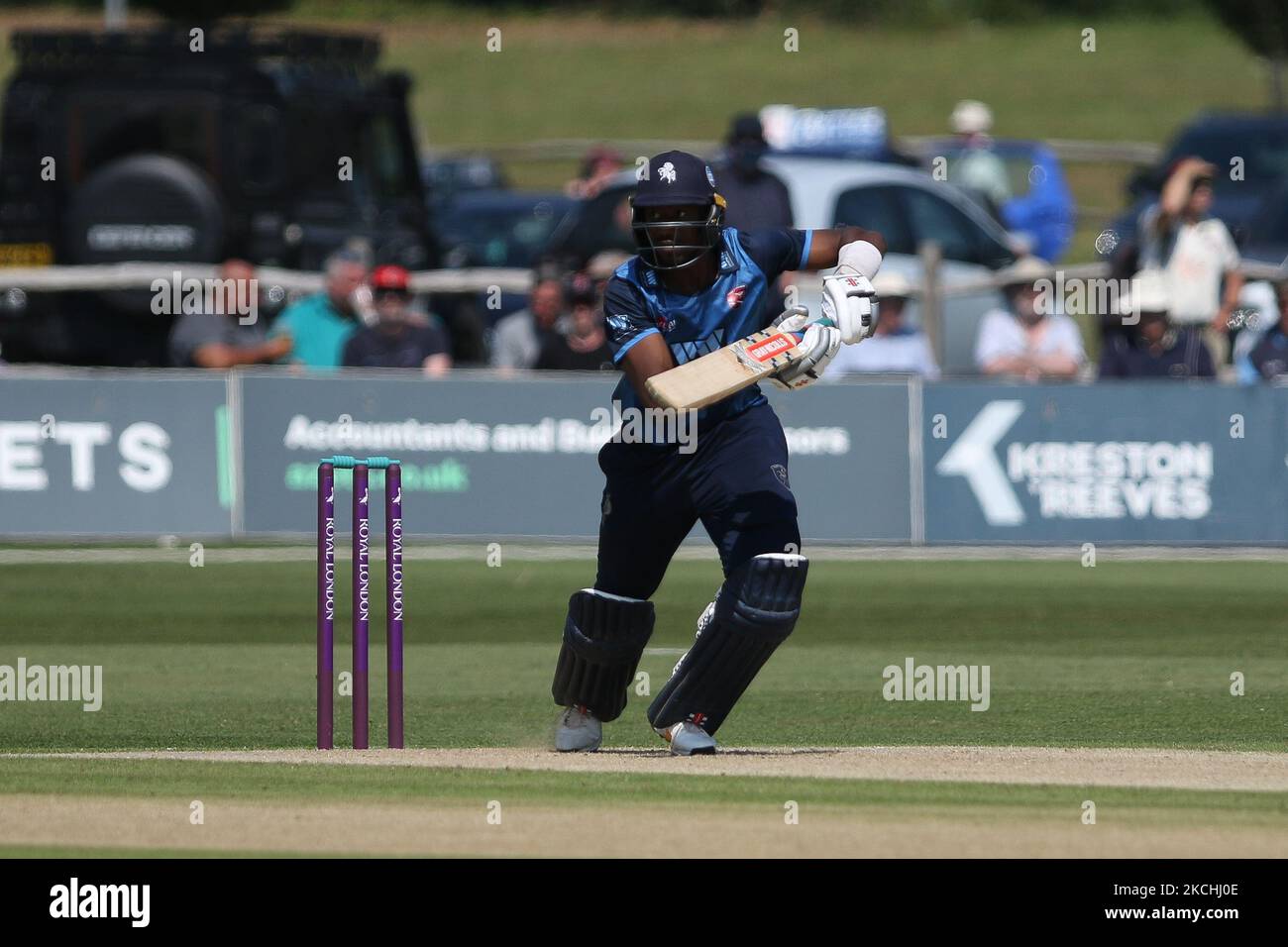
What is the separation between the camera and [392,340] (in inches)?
733

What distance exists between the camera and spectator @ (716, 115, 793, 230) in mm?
17750

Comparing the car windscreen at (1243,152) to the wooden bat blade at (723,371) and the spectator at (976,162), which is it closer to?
the spectator at (976,162)

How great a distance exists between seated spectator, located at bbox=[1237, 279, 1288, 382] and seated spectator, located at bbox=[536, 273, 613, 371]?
4.49 metres

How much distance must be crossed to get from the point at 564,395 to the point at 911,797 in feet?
32.0

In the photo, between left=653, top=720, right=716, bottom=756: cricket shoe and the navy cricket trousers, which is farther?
left=653, top=720, right=716, bottom=756: cricket shoe

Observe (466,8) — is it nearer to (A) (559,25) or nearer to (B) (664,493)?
(A) (559,25)

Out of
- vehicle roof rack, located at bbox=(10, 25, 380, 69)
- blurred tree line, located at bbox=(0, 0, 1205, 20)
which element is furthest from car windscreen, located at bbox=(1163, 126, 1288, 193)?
blurred tree line, located at bbox=(0, 0, 1205, 20)

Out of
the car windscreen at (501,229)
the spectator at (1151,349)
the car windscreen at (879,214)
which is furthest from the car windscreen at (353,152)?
the spectator at (1151,349)

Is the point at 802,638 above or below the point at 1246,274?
below

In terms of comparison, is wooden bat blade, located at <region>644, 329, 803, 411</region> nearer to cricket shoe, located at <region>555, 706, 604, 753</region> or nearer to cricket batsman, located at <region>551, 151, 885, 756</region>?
cricket batsman, located at <region>551, 151, 885, 756</region>
